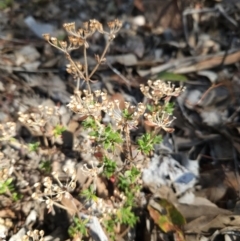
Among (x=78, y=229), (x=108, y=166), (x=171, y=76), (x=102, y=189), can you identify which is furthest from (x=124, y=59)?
(x=78, y=229)

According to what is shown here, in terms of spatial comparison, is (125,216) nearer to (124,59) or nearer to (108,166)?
(108,166)

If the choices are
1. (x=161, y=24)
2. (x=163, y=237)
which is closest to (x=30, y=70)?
(x=161, y=24)

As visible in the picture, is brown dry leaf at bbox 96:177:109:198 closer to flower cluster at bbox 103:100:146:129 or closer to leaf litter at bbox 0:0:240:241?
leaf litter at bbox 0:0:240:241

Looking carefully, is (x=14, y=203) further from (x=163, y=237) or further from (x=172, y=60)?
(x=172, y=60)

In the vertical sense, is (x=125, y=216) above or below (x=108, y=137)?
below

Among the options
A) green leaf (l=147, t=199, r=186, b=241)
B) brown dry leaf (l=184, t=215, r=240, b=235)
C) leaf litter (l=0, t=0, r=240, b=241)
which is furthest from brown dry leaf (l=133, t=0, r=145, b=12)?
brown dry leaf (l=184, t=215, r=240, b=235)

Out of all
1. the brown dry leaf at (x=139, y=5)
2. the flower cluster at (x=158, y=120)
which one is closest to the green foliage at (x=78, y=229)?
the flower cluster at (x=158, y=120)
